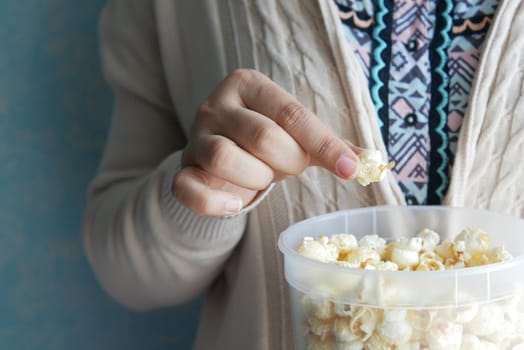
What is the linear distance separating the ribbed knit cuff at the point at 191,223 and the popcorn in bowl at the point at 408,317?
20 cm

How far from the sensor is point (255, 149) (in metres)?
0.47

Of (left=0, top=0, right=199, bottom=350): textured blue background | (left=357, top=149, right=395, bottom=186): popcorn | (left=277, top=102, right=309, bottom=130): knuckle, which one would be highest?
(left=277, top=102, right=309, bottom=130): knuckle

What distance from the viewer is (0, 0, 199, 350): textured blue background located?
943mm

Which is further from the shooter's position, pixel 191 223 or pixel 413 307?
pixel 191 223

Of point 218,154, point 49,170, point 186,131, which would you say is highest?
point 218,154

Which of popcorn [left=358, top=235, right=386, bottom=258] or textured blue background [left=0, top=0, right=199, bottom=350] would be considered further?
textured blue background [left=0, top=0, right=199, bottom=350]

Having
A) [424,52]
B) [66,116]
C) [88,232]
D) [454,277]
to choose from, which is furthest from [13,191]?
[454,277]

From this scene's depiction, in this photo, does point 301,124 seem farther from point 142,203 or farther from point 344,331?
point 142,203

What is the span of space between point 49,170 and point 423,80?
0.61 m

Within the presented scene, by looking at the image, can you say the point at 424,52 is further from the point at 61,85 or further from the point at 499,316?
the point at 61,85

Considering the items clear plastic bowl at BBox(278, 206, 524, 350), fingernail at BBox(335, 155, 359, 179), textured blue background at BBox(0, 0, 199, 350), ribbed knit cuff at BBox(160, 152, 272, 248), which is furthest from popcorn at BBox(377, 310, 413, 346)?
textured blue background at BBox(0, 0, 199, 350)

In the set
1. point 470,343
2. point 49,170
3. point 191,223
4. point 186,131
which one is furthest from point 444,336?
point 49,170

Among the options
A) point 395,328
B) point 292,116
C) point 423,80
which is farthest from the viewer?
point 423,80

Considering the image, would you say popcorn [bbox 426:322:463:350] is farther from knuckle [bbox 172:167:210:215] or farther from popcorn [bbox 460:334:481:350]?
knuckle [bbox 172:167:210:215]
